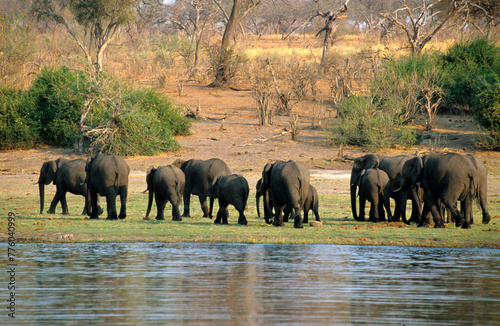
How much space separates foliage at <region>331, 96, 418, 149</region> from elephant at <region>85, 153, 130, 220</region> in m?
12.0

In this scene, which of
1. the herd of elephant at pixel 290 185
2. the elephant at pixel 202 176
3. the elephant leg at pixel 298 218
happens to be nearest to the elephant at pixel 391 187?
the herd of elephant at pixel 290 185

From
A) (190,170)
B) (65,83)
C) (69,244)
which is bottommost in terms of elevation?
(69,244)

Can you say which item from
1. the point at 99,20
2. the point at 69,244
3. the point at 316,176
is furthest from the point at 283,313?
the point at 99,20

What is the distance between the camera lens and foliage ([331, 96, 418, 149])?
23875 millimetres

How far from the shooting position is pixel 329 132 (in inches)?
1001

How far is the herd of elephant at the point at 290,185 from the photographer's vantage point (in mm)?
11703

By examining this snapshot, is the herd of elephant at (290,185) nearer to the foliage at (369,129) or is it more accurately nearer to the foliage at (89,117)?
the foliage at (89,117)

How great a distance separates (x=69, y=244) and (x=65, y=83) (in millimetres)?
16222

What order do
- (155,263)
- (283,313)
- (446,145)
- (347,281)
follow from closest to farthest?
1. (283,313)
2. (347,281)
3. (155,263)
4. (446,145)

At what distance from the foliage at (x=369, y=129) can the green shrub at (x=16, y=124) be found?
1087 centimetres

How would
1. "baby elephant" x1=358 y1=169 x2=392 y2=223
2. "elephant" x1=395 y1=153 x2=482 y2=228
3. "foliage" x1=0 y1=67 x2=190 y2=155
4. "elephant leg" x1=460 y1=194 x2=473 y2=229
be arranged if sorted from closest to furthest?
"elephant" x1=395 y1=153 x2=482 y2=228 → "elephant leg" x1=460 y1=194 x2=473 y2=229 → "baby elephant" x1=358 y1=169 x2=392 y2=223 → "foliage" x1=0 y1=67 x2=190 y2=155

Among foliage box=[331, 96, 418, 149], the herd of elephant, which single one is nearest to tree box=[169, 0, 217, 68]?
foliage box=[331, 96, 418, 149]

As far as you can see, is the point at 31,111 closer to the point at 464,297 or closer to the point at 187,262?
the point at 187,262

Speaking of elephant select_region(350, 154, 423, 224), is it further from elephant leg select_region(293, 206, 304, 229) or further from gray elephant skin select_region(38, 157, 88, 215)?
gray elephant skin select_region(38, 157, 88, 215)
